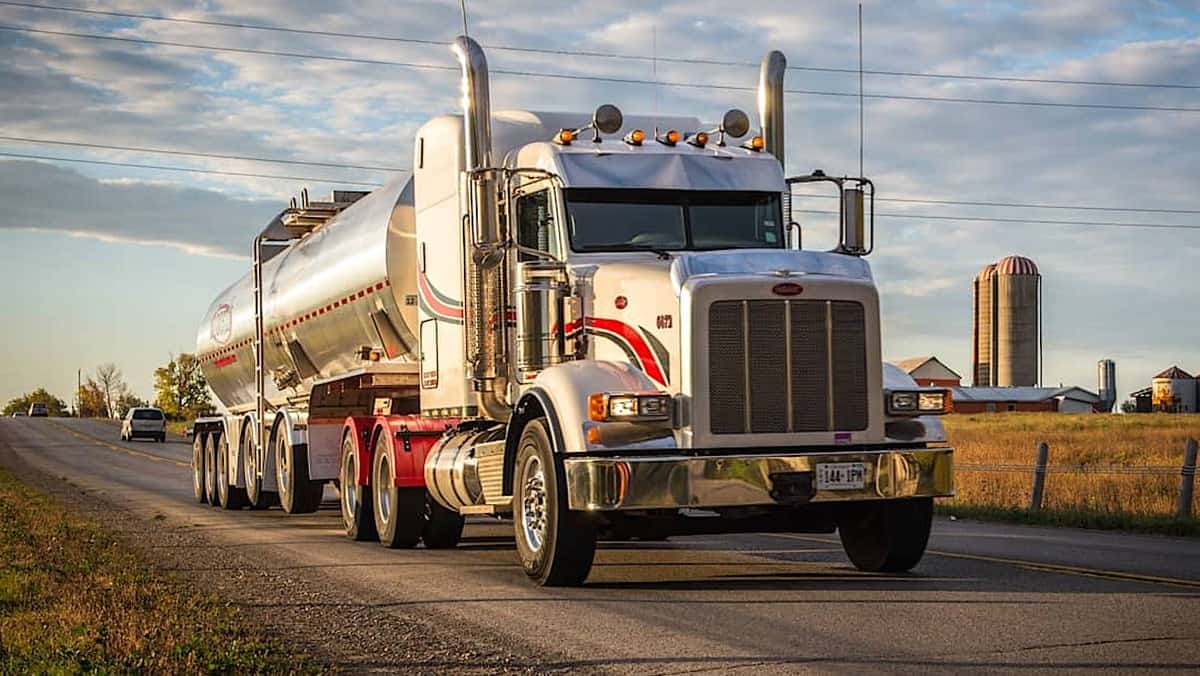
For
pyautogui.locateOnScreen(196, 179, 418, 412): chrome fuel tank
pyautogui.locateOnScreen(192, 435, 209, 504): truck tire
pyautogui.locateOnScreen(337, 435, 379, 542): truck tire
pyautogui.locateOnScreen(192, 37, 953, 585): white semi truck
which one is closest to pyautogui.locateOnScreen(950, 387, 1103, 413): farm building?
pyautogui.locateOnScreen(192, 435, 209, 504): truck tire

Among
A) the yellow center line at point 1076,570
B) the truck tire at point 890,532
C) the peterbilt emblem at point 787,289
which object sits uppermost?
the peterbilt emblem at point 787,289

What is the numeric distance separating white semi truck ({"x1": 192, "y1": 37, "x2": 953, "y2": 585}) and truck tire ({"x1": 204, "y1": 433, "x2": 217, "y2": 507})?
9.36 meters

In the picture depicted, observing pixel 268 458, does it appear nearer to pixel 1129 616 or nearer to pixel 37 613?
pixel 37 613

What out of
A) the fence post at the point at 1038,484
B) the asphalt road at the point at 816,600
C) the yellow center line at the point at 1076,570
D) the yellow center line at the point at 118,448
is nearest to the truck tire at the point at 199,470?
the asphalt road at the point at 816,600

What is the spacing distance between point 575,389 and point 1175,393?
135m

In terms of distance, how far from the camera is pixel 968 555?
14156mm

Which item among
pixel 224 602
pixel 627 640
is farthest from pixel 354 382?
pixel 627 640

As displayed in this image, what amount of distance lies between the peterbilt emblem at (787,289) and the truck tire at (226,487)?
1544 centimetres

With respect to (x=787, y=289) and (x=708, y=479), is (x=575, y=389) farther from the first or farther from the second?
(x=787, y=289)

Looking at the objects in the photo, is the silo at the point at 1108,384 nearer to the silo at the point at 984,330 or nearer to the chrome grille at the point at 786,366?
the silo at the point at 984,330

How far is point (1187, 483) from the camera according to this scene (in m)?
19.1

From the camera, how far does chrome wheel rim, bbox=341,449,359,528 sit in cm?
1792

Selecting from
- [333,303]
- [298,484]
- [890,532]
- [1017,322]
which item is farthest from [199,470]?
[1017,322]

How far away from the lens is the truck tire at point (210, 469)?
2689 cm
